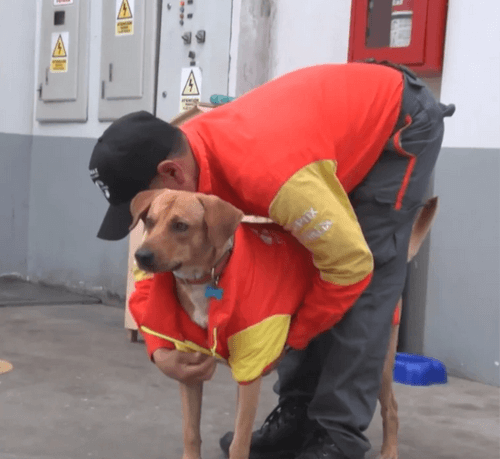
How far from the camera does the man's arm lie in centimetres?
153

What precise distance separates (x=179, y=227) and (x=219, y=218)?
0.08 m

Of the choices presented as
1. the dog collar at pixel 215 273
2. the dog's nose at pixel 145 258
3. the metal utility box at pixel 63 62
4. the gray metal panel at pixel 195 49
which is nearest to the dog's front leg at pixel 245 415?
the dog collar at pixel 215 273

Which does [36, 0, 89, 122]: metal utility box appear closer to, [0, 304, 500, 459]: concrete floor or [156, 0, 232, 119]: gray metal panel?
[156, 0, 232, 119]: gray metal panel

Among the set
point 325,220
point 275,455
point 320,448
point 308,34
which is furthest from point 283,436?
point 308,34

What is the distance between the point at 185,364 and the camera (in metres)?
1.66

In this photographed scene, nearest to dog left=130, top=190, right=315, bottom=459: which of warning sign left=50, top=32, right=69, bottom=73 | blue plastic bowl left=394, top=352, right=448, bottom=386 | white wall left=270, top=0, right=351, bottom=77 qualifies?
blue plastic bowl left=394, top=352, right=448, bottom=386

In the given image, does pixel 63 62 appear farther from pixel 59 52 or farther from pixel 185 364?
pixel 185 364

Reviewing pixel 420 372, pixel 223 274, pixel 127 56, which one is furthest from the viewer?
pixel 127 56

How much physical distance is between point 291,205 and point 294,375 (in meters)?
0.68

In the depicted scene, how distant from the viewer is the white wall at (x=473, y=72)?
9.68 feet

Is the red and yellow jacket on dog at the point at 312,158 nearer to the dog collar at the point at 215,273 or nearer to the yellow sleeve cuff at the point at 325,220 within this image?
the yellow sleeve cuff at the point at 325,220

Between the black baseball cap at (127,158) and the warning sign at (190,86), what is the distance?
2.41m

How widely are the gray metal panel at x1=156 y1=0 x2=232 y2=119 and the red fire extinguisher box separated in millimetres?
775

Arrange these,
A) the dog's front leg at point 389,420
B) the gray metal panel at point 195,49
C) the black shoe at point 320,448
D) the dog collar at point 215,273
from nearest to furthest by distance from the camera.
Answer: the dog collar at point 215,273 < the black shoe at point 320,448 < the dog's front leg at point 389,420 < the gray metal panel at point 195,49
